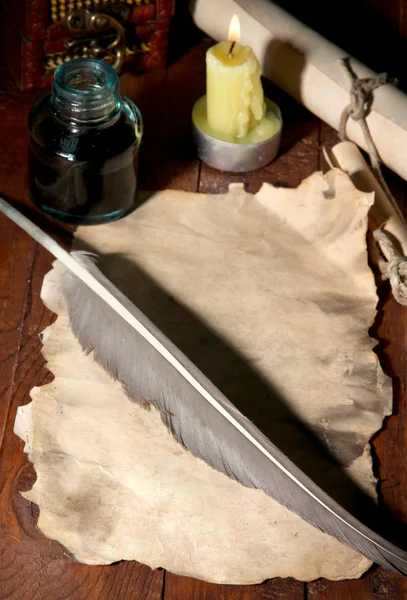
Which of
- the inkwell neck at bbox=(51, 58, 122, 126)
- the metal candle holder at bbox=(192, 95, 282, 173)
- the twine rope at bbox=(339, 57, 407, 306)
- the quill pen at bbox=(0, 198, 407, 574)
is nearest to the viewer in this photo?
the quill pen at bbox=(0, 198, 407, 574)

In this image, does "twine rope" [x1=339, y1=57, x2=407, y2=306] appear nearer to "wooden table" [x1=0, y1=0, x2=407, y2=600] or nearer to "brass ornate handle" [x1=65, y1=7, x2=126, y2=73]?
"wooden table" [x1=0, y1=0, x2=407, y2=600]

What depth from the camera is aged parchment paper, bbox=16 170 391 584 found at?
110cm

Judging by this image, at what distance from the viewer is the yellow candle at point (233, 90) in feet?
4.76

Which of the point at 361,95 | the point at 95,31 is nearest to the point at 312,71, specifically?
the point at 361,95

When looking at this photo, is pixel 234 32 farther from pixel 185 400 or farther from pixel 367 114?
pixel 185 400

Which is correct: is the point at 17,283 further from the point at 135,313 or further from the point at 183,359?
the point at 183,359

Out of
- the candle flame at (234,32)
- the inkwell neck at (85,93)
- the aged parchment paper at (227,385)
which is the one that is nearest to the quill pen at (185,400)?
the aged parchment paper at (227,385)

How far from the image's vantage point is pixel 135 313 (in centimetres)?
122

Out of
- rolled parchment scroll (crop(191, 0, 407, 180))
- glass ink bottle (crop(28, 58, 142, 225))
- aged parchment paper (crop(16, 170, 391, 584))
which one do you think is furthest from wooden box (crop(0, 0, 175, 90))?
aged parchment paper (crop(16, 170, 391, 584))

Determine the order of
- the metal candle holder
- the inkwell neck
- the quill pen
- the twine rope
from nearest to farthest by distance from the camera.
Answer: the quill pen < the inkwell neck < the twine rope < the metal candle holder

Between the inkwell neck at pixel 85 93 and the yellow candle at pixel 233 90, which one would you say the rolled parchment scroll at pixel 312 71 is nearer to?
the yellow candle at pixel 233 90

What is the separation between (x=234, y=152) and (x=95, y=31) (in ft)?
1.15

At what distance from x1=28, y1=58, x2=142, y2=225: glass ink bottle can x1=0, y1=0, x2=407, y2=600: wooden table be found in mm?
107

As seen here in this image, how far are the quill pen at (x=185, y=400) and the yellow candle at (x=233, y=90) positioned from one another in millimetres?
373
